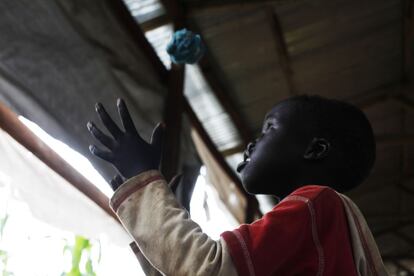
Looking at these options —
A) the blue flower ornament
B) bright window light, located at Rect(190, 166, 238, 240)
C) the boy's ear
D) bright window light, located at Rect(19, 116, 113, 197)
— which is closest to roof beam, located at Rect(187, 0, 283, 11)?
the blue flower ornament

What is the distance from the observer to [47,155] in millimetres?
2352

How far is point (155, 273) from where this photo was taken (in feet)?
3.94

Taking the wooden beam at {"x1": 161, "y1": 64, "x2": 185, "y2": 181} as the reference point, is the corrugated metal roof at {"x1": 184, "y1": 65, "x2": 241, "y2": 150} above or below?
below

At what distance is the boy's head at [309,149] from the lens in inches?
52.5

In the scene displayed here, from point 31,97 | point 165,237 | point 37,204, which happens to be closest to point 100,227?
point 37,204

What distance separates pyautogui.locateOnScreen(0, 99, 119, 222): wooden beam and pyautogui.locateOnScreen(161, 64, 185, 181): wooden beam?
40 cm

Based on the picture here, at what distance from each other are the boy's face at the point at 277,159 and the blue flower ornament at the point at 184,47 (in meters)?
1.37

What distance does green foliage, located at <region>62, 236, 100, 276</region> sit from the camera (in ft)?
7.33

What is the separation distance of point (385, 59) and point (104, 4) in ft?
8.36

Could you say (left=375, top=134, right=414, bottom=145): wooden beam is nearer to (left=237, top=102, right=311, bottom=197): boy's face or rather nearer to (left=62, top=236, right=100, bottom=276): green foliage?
(left=62, top=236, right=100, bottom=276): green foliage

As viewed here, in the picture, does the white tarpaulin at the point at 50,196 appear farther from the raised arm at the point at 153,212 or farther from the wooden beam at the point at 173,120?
the raised arm at the point at 153,212

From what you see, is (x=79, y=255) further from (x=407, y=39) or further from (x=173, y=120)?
(x=407, y=39)

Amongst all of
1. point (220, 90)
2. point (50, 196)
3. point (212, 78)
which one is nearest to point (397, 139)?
point (220, 90)

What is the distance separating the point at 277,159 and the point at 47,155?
4.28 feet
